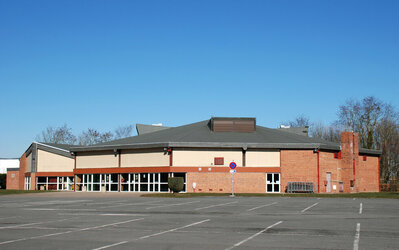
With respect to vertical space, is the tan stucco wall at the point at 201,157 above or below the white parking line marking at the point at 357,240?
above

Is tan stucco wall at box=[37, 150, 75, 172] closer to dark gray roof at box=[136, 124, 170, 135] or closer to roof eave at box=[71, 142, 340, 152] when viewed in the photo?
dark gray roof at box=[136, 124, 170, 135]

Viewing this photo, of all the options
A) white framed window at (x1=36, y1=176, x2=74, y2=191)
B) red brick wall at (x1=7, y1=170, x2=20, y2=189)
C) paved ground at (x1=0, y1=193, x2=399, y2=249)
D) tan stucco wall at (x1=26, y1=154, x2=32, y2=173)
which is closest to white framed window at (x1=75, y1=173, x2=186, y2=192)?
white framed window at (x1=36, y1=176, x2=74, y2=191)

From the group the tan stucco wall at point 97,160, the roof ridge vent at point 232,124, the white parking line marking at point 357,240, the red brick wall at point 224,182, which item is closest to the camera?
the white parking line marking at point 357,240

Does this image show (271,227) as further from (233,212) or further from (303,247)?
(233,212)

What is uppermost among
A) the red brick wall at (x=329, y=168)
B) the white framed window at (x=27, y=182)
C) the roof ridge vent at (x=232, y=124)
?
the roof ridge vent at (x=232, y=124)

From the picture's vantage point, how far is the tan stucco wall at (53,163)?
56625mm

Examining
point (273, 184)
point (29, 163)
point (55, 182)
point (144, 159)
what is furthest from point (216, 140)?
point (29, 163)

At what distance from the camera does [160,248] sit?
1033 cm

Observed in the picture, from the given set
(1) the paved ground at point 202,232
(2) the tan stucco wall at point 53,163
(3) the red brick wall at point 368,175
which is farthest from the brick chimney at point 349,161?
(1) the paved ground at point 202,232

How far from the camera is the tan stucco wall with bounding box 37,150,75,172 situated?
5662 centimetres

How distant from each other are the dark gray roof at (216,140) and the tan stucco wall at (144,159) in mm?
953

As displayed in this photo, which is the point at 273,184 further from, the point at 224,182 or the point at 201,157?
the point at 201,157

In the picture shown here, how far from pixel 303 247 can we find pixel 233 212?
9585 mm

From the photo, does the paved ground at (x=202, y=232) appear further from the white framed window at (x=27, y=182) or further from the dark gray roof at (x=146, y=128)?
the white framed window at (x=27, y=182)
